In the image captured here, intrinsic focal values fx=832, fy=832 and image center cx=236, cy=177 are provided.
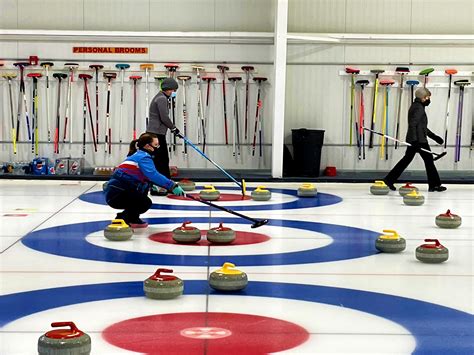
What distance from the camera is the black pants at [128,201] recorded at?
342 inches

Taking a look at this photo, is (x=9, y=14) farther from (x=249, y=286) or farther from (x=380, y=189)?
(x=249, y=286)

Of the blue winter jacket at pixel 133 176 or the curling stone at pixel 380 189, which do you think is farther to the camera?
the curling stone at pixel 380 189

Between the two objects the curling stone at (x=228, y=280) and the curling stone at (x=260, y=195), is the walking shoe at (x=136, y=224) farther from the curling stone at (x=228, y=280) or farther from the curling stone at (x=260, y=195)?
the curling stone at (x=228, y=280)

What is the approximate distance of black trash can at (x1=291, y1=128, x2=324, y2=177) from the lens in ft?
50.9

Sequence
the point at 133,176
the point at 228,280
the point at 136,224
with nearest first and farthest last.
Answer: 1. the point at 228,280
2. the point at 133,176
3. the point at 136,224

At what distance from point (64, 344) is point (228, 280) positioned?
186cm

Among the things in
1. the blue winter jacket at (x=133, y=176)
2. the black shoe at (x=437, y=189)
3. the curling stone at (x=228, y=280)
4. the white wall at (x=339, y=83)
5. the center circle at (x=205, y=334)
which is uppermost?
the white wall at (x=339, y=83)

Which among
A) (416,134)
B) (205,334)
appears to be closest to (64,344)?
(205,334)

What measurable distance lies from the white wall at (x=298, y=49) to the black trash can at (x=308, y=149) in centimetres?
70

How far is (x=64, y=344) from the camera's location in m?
4.02

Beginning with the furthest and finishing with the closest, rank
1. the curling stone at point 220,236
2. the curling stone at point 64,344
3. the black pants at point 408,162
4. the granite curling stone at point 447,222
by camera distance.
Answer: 1. the black pants at point 408,162
2. the granite curling stone at point 447,222
3. the curling stone at point 220,236
4. the curling stone at point 64,344

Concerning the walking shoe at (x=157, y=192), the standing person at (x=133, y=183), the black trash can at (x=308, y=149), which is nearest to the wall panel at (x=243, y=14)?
the black trash can at (x=308, y=149)

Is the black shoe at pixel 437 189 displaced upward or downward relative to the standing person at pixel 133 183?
downward

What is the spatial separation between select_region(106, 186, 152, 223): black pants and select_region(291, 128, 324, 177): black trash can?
280 inches
